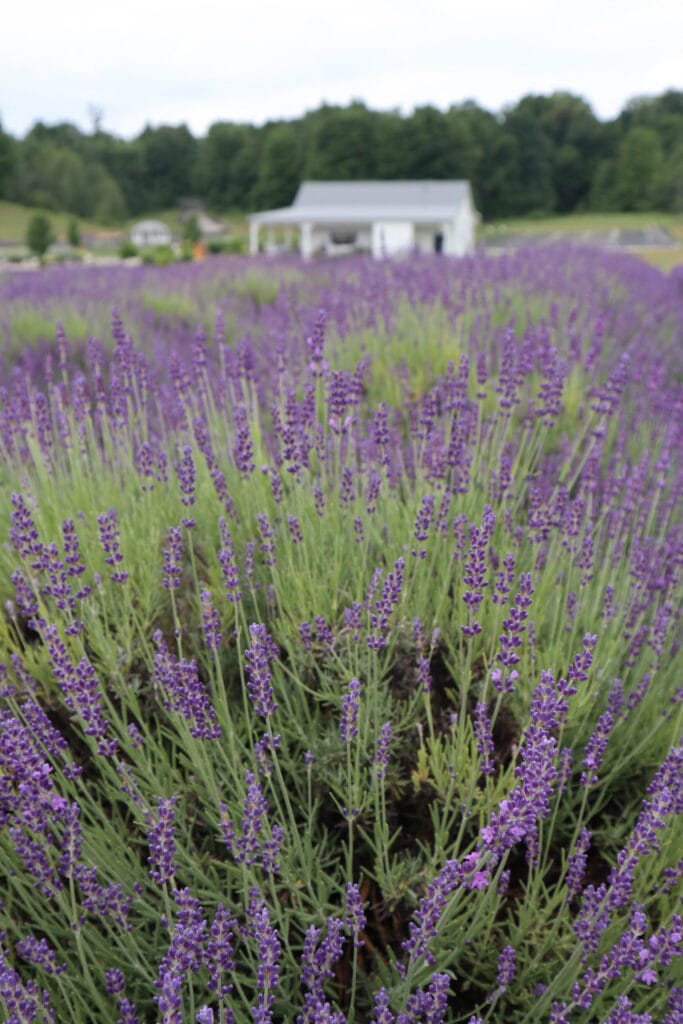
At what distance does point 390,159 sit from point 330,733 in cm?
7698

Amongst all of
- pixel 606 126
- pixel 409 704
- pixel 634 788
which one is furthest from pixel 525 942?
pixel 606 126

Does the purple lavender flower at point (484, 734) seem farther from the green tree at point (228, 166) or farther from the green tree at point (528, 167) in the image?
the green tree at point (228, 166)

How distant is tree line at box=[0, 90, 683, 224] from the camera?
7288cm

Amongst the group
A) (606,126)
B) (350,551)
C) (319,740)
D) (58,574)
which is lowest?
(319,740)

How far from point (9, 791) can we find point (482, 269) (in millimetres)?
6880

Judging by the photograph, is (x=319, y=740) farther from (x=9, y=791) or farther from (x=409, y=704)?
(x=9, y=791)

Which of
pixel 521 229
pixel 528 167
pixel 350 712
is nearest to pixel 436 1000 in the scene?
pixel 350 712

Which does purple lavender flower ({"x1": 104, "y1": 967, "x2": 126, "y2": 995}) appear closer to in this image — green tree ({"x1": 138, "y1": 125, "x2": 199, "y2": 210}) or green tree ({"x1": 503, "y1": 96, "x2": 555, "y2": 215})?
green tree ({"x1": 503, "y1": 96, "x2": 555, "y2": 215})


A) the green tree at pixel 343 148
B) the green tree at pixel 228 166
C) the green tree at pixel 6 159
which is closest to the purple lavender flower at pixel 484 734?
the green tree at pixel 343 148

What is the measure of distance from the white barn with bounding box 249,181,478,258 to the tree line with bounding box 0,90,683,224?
29.4 m

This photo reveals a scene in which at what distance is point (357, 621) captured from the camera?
179cm

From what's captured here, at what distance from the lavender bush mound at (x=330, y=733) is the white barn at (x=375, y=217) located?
34.2 meters

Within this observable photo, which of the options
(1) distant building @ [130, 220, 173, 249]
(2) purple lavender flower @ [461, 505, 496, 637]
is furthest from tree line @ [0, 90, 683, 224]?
(2) purple lavender flower @ [461, 505, 496, 637]

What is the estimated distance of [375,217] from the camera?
3909 cm
